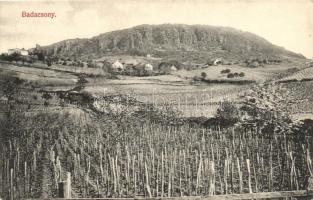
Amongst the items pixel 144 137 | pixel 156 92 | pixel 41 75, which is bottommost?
pixel 144 137

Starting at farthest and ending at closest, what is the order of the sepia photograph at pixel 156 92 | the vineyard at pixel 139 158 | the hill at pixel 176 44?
the hill at pixel 176 44 → the sepia photograph at pixel 156 92 → the vineyard at pixel 139 158

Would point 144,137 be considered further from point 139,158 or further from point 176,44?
point 176,44

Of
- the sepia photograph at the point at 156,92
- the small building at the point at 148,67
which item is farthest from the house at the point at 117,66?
the small building at the point at 148,67

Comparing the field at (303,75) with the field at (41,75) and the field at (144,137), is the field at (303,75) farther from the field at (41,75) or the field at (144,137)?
the field at (41,75)

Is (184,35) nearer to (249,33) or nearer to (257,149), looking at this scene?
(249,33)

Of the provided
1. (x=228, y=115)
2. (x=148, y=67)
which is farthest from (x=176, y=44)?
(x=228, y=115)

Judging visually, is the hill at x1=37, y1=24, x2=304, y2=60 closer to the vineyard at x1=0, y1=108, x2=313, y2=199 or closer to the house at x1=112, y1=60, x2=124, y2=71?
the house at x1=112, y1=60, x2=124, y2=71
